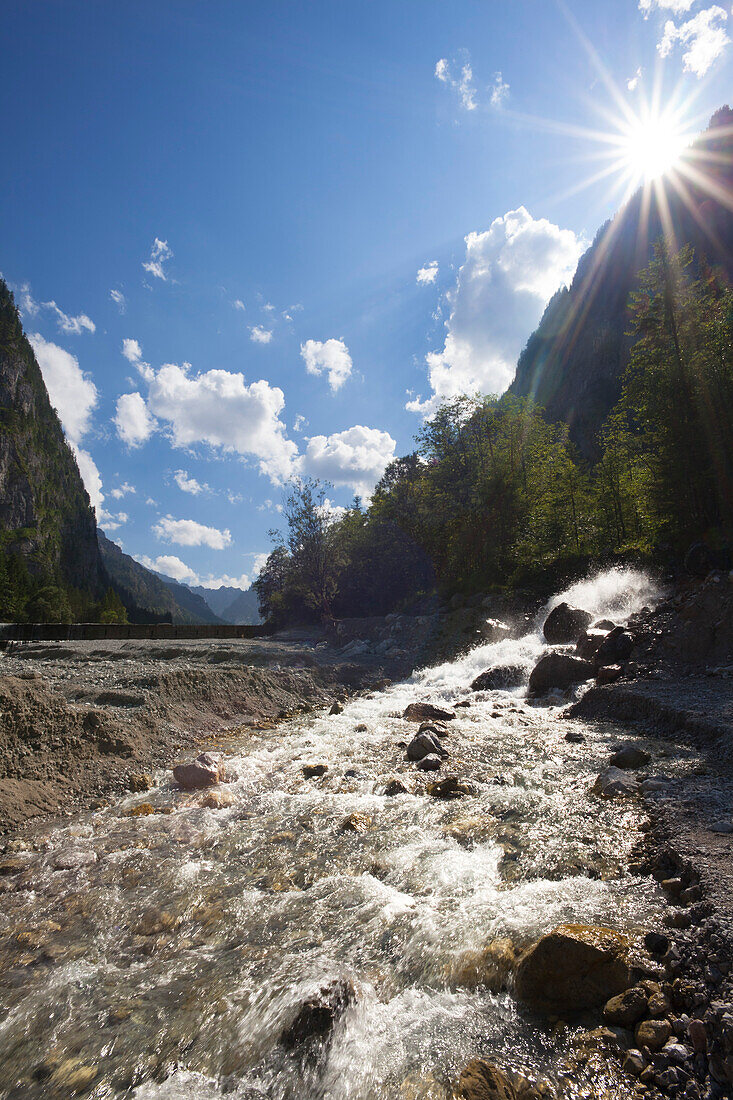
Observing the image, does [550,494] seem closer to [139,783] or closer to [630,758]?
[630,758]

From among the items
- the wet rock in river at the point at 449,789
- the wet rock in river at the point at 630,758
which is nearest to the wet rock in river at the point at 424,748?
the wet rock in river at the point at 449,789

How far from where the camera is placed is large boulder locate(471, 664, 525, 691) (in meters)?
14.9

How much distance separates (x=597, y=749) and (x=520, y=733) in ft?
6.17

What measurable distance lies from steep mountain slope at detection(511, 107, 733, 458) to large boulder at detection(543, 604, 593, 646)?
223 ft

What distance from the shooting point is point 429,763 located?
790 cm

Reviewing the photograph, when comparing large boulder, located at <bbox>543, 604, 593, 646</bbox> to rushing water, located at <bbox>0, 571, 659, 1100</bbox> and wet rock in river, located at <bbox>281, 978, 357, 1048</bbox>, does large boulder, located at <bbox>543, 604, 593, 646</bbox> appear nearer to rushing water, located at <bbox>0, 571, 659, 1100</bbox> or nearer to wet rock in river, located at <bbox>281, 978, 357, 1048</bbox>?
rushing water, located at <bbox>0, 571, 659, 1100</bbox>

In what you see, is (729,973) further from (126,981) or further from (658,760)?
(658,760)

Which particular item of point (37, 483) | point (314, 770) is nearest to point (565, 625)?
point (314, 770)

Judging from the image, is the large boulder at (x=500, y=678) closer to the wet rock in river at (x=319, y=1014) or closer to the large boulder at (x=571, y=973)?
the large boulder at (x=571, y=973)

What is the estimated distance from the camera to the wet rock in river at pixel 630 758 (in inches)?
277

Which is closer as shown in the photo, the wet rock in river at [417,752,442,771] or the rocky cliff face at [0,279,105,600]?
the wet rock in river at [417,752,442,771]

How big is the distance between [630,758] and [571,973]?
16.5 feet

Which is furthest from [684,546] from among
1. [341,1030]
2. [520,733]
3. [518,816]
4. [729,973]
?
[341,1030]

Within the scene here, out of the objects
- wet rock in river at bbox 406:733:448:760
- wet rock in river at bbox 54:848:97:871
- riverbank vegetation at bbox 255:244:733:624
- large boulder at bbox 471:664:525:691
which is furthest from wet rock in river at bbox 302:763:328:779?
riverbank vegetation at bbox 255:244:733:624
